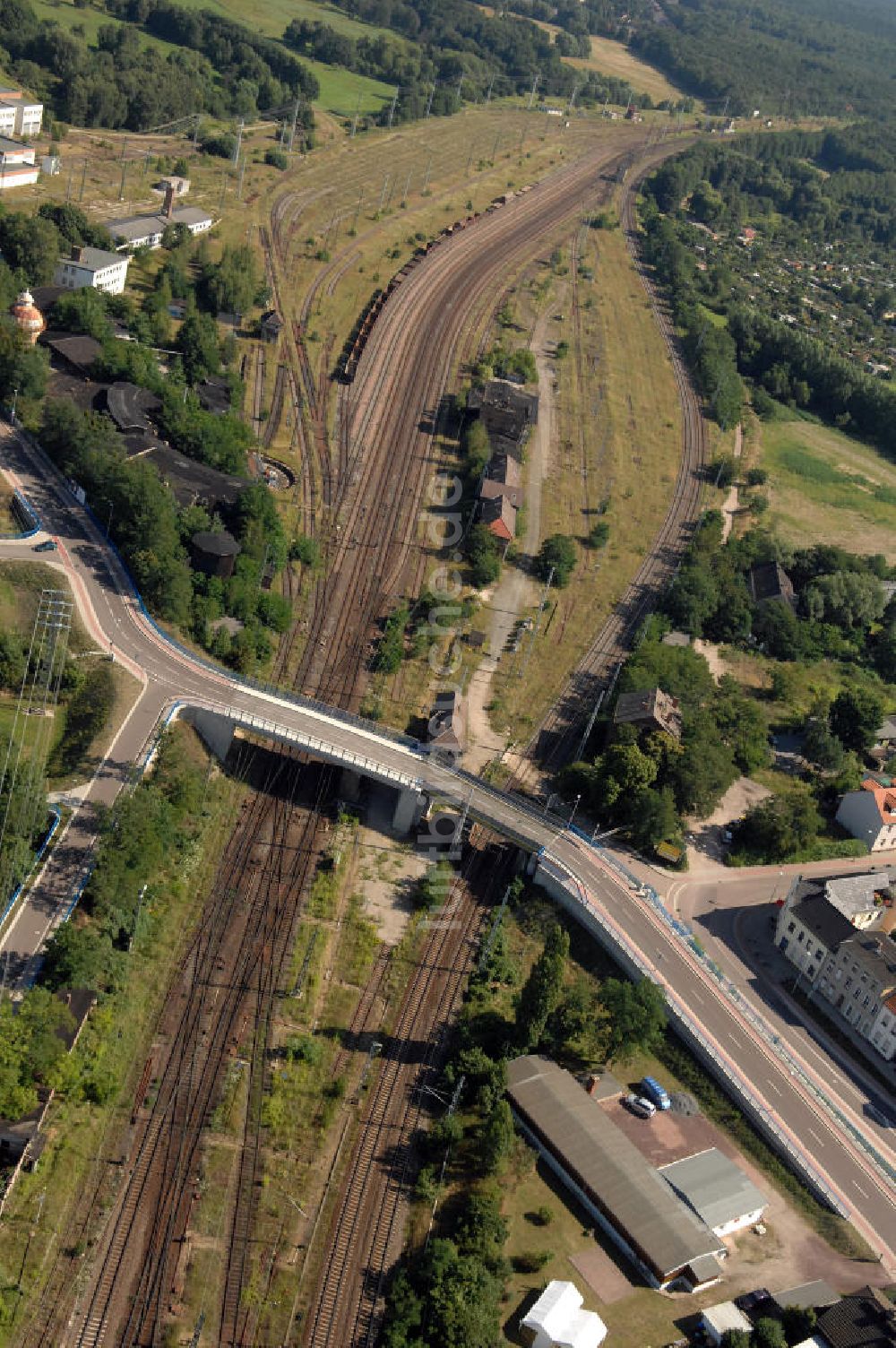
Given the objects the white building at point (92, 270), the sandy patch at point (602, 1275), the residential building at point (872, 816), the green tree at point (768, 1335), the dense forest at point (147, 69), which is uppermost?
the dense forest at point (147, 69)

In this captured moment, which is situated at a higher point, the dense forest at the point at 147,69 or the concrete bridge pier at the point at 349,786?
the dense forest at the point at 147,69

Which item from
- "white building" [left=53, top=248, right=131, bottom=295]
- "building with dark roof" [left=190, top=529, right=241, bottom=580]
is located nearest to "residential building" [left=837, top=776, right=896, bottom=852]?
"building with dark roof" [left=190, top=529, right=241, bottom=580]

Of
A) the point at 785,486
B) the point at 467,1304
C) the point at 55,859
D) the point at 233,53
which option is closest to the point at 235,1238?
the point at 467,1304

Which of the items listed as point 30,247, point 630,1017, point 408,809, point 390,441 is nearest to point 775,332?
point 390,441

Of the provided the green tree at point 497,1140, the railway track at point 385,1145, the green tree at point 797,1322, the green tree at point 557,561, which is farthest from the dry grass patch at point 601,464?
the green tree at point 797,1322

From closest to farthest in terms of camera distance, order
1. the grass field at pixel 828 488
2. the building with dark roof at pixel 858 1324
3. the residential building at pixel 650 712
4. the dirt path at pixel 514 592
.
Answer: the building with dark roof at pixel 858 1324 → the residential building at pixel 650 712 → the dirt path at pixel 514 592 → the grass field at pixel 828 488

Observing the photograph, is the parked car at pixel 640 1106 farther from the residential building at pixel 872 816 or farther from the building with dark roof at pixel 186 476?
the building with dark roof at pixel 186 476
